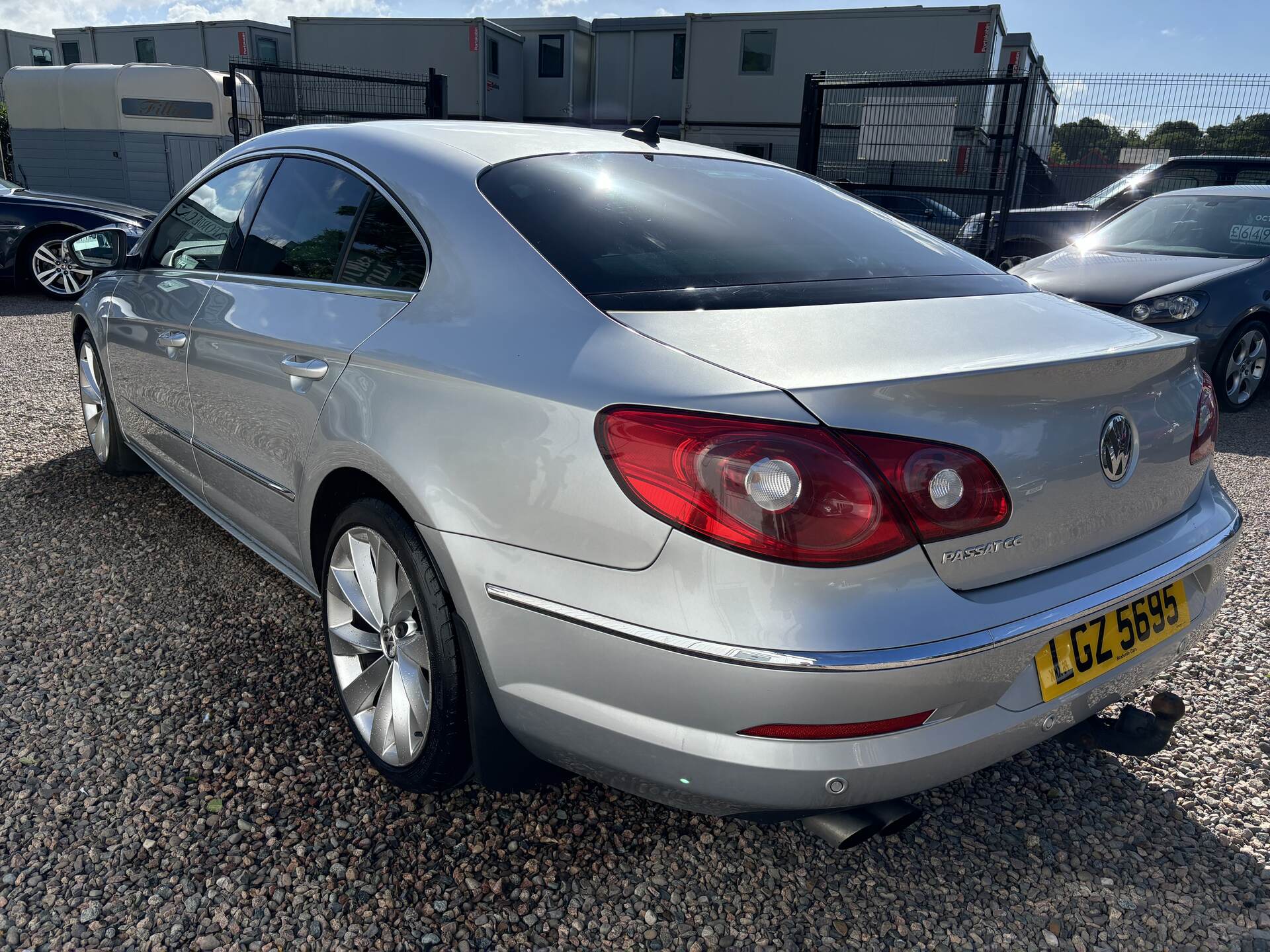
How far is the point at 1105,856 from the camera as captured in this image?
203cm

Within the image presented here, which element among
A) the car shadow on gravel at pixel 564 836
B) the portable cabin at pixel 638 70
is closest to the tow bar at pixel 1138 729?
the car shadow on gravel at pixel 564 836

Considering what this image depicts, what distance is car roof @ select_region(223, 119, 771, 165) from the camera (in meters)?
2.30

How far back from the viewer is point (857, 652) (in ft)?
4.69

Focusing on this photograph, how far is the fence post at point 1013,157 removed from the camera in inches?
307

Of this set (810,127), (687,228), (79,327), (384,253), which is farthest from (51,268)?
(687,228)

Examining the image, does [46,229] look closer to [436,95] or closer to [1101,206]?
[436,95]

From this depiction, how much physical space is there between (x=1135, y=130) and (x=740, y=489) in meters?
14.8

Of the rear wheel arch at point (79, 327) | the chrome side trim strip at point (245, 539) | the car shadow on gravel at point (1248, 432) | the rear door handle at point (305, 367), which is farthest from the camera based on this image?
the car shadow on gravel at point (1248, 432)

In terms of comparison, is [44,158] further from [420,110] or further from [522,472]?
[522,472]

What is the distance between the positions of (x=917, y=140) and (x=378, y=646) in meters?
8.18

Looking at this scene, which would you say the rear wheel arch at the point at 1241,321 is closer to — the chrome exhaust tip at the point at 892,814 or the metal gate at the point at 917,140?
the metal gate at the point at 917,140

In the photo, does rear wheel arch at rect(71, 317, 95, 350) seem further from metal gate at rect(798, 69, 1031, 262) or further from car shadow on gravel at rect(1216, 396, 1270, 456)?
metal gate at rect(798, 69, 1031, 262)

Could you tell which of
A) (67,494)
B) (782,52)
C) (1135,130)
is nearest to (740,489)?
(67,494)

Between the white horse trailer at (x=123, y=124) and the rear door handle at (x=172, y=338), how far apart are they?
12356 mm
